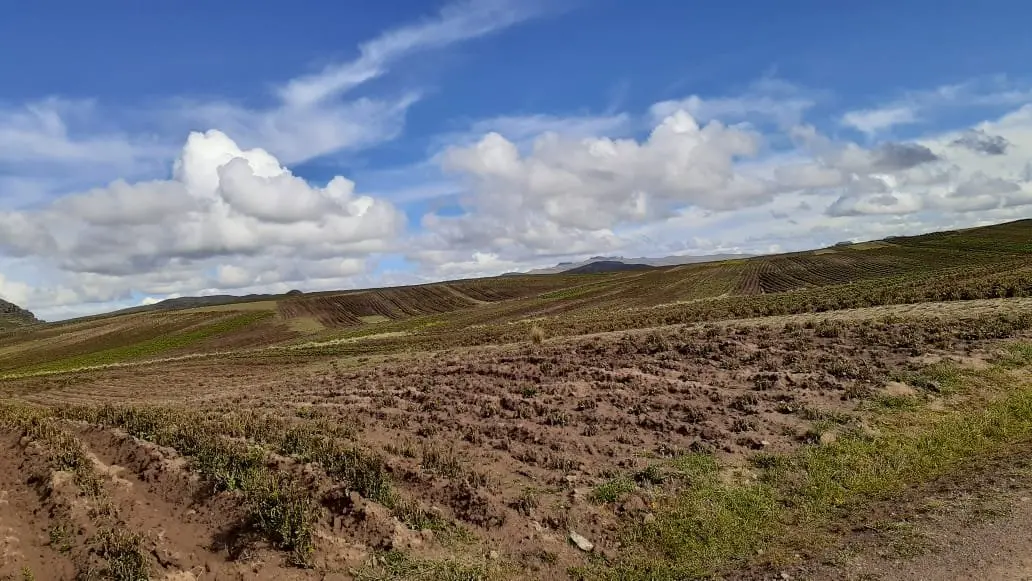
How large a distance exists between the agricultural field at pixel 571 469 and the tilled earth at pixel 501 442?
0.06 metres

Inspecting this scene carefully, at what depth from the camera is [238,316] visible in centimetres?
9144

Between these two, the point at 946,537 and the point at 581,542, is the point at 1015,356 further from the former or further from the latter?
the point at 581,542

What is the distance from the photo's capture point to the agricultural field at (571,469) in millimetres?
8008

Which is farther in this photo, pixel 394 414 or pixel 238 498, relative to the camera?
pixel 394 414

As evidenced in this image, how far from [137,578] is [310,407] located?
8.97 meters

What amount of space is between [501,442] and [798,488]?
5.92 metres

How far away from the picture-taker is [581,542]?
340 inches

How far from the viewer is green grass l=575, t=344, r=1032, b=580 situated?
8180 millimetres

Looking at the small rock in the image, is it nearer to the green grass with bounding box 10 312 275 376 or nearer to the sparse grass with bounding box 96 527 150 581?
the sparse grass with bounding box 96 527 150 581

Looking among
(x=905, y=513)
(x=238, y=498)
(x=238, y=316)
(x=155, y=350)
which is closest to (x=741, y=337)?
(x=905, y=513)

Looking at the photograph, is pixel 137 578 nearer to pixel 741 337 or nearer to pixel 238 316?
pixel 741 337

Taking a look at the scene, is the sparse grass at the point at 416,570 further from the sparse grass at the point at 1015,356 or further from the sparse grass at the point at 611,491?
the sparse grass at the point at 1015,356

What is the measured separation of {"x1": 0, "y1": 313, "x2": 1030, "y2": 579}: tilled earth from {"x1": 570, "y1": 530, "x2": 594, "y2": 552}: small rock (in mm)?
77

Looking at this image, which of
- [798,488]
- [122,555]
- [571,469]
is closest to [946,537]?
[798,488]
